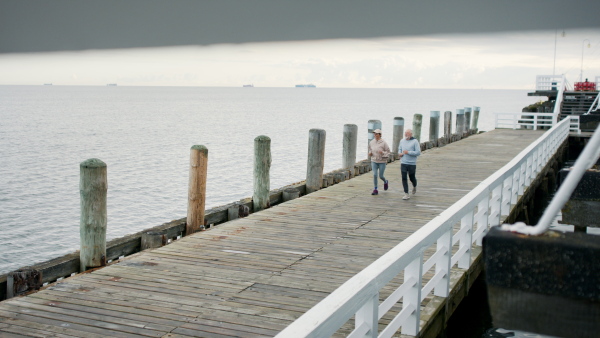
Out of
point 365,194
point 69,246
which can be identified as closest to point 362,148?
point 69,246

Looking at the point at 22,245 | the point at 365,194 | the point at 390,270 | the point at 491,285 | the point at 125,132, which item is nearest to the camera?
the point at 491,285

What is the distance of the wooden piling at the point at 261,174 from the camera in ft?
38.5

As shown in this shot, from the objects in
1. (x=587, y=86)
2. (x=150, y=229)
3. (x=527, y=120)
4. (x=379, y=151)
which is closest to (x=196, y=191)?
(x=150, y=229)

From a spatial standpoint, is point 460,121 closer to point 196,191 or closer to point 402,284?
point 196,191

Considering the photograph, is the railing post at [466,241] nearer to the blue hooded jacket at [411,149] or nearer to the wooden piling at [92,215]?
the wooden piling at [92,215]

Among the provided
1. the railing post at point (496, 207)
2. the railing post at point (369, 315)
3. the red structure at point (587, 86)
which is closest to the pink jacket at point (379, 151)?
the railing post at point (496, 207)

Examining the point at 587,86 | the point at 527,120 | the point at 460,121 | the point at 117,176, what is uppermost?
the point at 587,86

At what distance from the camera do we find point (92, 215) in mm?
7879

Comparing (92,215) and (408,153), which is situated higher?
(408,153)

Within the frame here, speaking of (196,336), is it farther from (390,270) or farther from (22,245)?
(22,245)

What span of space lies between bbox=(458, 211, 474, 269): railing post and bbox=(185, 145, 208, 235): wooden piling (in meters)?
3.94

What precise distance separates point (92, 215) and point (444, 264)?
A: 4.23m

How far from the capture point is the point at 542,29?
4109 mm

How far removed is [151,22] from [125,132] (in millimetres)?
58944
